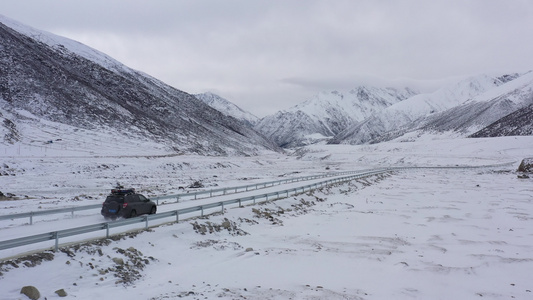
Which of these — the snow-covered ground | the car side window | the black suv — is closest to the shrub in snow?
the snow-covered ground

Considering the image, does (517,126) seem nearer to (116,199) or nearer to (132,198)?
(132,198)

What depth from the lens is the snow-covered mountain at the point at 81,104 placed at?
106 meters

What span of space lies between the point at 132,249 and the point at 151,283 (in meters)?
2.27

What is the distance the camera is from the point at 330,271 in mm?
12383

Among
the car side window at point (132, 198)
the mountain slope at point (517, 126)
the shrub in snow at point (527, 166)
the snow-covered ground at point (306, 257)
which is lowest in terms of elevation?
the snow-covered ground at point (306, 257)

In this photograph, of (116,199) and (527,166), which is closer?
(116,199)

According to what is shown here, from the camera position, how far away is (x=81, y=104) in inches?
4985

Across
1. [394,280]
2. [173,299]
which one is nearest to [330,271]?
[394,280]

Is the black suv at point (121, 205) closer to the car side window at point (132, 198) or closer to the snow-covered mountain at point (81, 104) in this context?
the car side window at point (132, 198)

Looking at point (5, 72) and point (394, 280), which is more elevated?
point (5, 72)

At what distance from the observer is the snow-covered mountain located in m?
Answer: 106

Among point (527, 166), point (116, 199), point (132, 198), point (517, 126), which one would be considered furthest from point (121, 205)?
point (517, 126)

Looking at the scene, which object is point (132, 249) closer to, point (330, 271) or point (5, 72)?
point (330, 271)

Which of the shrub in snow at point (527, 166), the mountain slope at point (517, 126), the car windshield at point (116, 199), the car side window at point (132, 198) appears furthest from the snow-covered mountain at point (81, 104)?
the mountain slope at point (517, 126)
